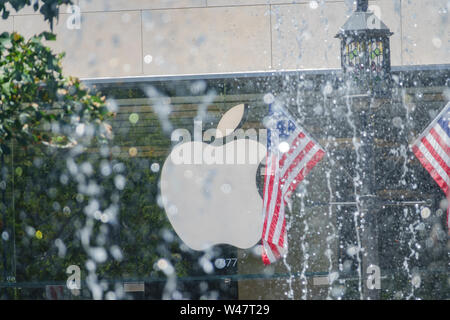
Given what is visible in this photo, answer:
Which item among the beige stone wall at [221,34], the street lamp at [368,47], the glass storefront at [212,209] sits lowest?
the glass storefront at [212,209]

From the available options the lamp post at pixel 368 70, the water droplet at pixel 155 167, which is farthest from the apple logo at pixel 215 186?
the lamp post at pixel 368 70

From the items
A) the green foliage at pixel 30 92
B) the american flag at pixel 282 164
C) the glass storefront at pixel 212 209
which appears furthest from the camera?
the glass storefront at pixel 212 209

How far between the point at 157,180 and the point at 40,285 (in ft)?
5.91

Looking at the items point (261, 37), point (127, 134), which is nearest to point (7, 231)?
point (127, 134)

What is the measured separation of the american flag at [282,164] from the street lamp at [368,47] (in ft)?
2.62

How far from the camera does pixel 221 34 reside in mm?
7363

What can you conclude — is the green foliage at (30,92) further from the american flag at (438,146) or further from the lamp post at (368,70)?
the american flag at (438,146)

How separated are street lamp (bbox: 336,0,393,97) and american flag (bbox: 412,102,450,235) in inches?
21.8

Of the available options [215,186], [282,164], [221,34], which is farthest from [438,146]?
[221,34]

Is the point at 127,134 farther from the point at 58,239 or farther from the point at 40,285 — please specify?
the point at 40,285

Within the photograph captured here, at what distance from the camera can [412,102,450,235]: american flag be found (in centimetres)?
581

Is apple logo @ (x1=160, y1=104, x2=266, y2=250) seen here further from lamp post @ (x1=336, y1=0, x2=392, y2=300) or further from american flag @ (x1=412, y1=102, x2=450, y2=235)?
american flag @ (x1=412, y1=102, x2=450, y2=235)

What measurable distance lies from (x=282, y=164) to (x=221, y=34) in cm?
216

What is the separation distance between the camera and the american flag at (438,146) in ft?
19.1
